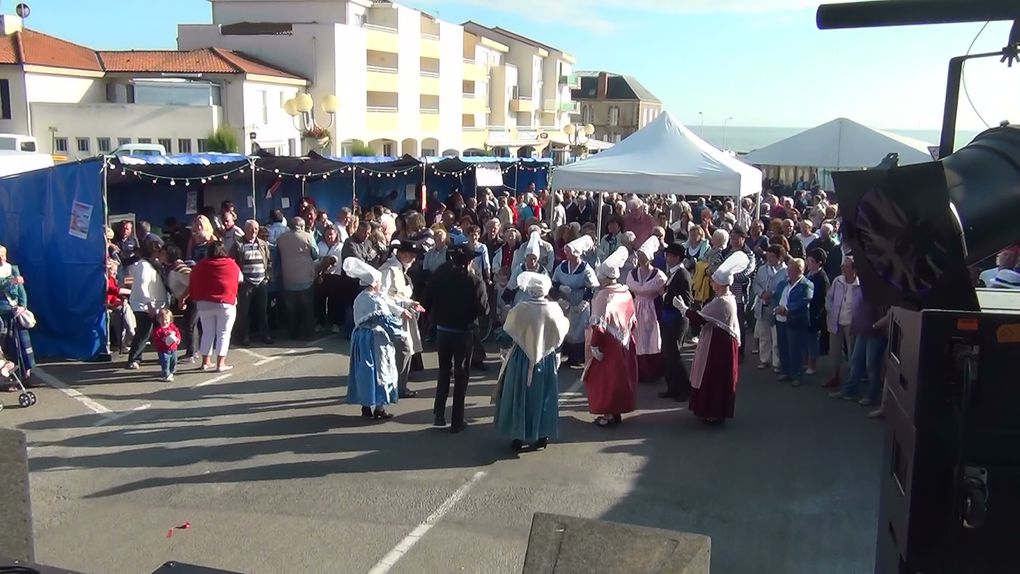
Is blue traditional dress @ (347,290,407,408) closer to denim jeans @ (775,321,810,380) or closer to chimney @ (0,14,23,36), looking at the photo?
denim jeans @ (775,321,810,380)

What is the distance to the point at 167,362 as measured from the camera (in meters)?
9.20

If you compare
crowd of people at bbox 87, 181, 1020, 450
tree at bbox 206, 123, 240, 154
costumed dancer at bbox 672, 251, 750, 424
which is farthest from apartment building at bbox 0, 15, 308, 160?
costumed dancer at bbox 672, 251, 750, 424

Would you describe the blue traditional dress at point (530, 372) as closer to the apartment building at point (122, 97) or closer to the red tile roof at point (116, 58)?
the apartment building at point (122, 97)

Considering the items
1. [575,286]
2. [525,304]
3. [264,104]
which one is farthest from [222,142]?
[525,304]

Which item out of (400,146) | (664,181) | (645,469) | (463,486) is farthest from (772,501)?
(400,146)

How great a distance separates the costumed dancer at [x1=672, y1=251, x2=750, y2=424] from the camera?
25.6 ft

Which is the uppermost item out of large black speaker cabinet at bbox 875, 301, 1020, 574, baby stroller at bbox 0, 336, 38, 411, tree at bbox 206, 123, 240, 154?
tree at bbox 206, 123, 240, 154

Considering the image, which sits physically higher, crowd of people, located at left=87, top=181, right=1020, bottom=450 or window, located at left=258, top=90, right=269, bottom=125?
window, located at left=258, top=90, right=269, bottom=125

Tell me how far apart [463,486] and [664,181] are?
658 cm

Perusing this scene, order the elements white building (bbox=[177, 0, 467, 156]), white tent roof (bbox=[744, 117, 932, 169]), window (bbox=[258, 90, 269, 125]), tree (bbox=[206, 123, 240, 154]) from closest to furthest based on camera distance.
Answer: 1. white tent roof (bbox=[744, 117, 932, 169])
2. tree (bbox=[206, 123, 240, 154])
3. window (bbox=[258, 90, 269, 125])
4. white building (bbox=[177, 0, 467, 156])

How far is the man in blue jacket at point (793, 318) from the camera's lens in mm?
9297

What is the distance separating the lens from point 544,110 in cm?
7019

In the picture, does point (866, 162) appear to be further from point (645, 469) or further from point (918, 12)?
point (918, 12)

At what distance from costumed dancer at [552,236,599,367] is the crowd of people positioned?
2 centimetres
